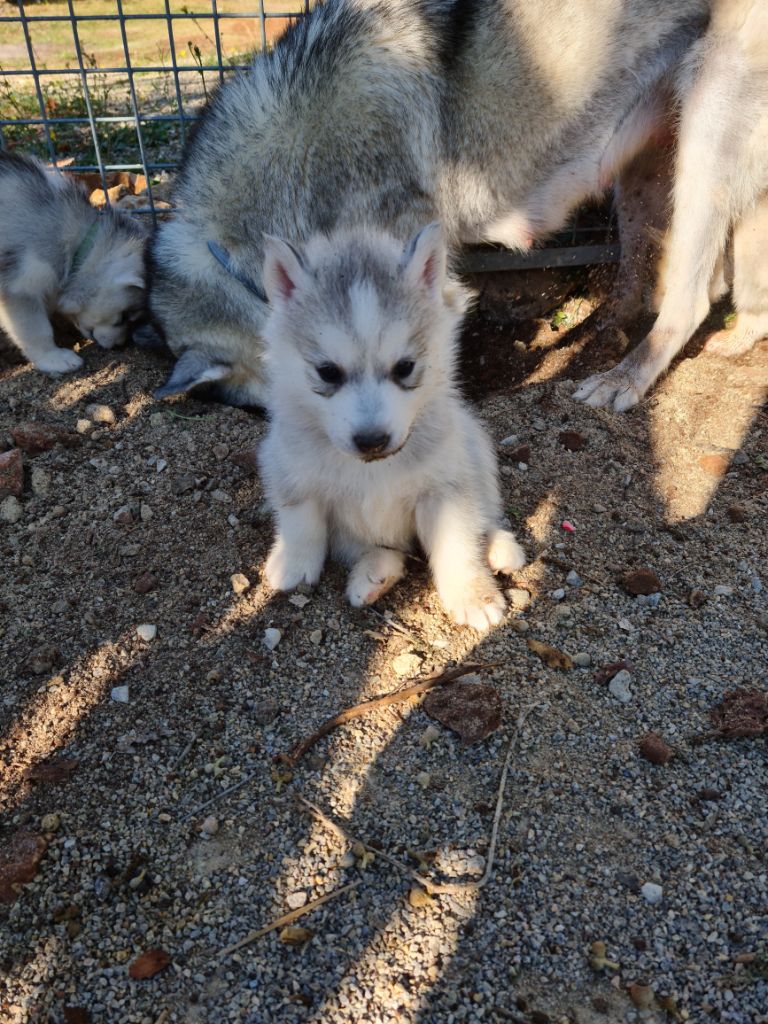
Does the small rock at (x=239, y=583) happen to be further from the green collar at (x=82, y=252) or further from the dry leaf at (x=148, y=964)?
the green collar at (x=82, y=252)

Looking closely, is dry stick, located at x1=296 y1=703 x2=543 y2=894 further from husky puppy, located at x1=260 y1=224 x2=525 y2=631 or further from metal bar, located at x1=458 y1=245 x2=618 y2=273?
metal bar, located at x1=458 y1=245 x2=618 y2=273

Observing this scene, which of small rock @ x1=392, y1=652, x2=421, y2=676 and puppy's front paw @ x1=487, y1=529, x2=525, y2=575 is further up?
puppy's front paw @ x1=487, y1=529, x2=525, y2=575

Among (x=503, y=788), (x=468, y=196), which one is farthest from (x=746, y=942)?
(x=468, y=196)

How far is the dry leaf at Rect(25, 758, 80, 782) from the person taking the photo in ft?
7.82

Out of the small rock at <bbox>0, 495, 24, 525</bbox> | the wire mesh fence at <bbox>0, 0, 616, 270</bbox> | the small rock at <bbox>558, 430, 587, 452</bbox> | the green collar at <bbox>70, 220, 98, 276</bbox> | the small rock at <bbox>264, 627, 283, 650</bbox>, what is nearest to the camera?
the small rock at <bbox>264, 627, 283, 650</bbox>

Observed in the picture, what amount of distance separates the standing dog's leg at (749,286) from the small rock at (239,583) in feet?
9.17

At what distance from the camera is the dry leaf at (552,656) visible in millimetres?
2693

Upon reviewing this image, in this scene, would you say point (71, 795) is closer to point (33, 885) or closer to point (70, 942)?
point (33, 885)

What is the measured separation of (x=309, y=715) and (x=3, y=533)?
5.19 feet

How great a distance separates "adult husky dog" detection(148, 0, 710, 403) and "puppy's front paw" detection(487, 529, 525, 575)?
1643 millimetres

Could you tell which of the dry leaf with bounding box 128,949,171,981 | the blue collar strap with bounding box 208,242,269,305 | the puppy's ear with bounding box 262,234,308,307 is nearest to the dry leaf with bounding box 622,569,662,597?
the puppy's ear with bounding box 262,234,308,307

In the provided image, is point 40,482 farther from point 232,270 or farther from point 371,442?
point 371,442

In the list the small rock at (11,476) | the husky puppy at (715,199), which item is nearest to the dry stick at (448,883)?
the small rock at (11,476)

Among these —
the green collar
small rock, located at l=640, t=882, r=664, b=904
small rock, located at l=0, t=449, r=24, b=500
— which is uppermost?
the green collar
